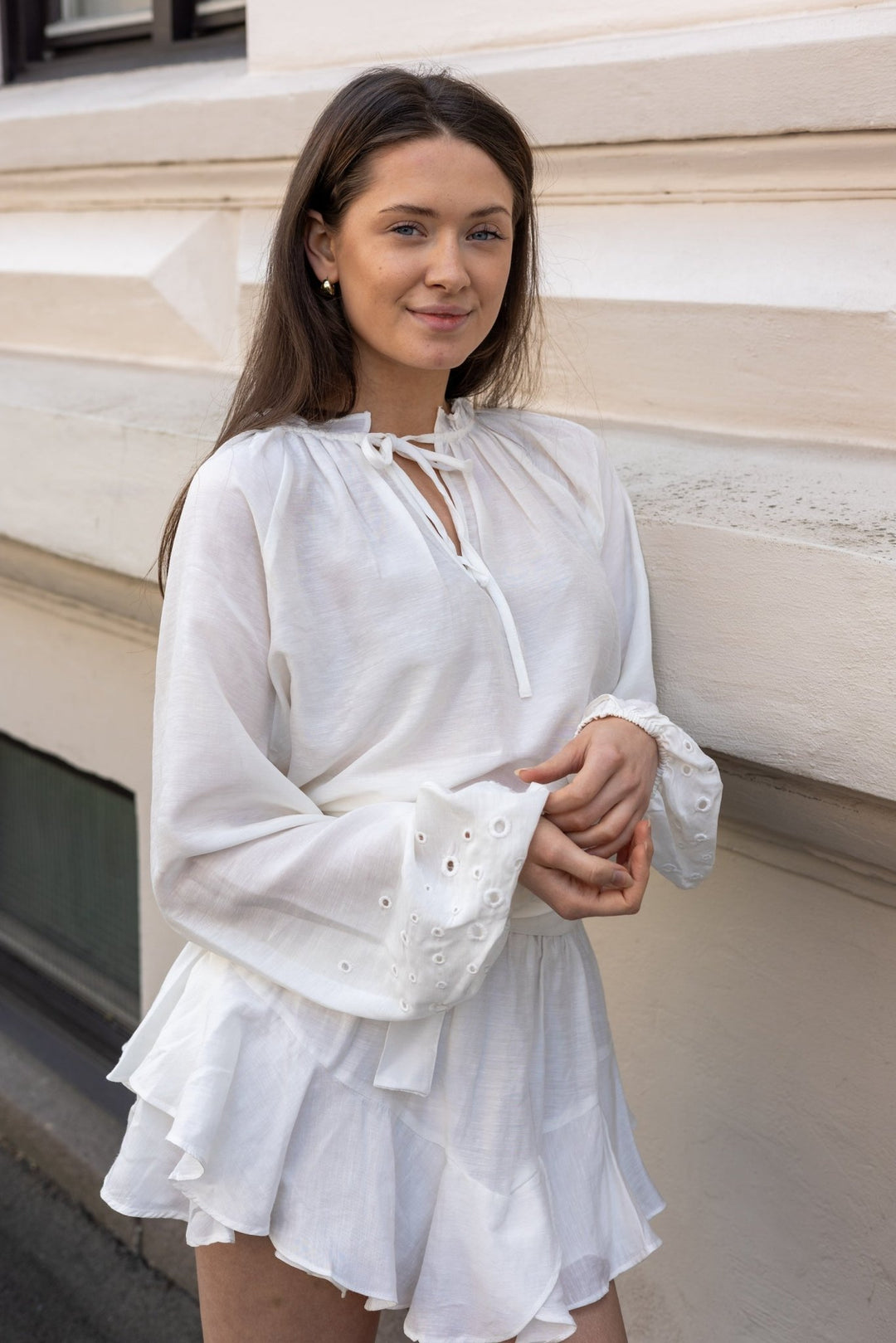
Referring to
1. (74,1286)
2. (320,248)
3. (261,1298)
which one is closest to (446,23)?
(320,248)

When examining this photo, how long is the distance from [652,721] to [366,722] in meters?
0.32

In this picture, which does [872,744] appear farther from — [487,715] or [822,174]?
[822,174]

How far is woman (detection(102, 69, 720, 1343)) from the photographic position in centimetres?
145

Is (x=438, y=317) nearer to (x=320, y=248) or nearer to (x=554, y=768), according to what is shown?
(x=320, y=248)

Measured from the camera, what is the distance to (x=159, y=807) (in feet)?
4.82

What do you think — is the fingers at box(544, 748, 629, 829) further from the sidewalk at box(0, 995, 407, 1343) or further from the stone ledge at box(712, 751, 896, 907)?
the sidewalk at box(0, 995, 407, 1343)

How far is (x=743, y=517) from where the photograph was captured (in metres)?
1.79

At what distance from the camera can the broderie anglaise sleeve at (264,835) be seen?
1391 millimetres

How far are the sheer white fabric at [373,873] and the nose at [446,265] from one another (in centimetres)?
19

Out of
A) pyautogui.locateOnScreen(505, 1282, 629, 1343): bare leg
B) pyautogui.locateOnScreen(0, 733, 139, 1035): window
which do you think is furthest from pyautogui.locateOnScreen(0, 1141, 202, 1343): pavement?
pyautogui.locateOnScreen(505, 1282, 629, 1343): bare leg

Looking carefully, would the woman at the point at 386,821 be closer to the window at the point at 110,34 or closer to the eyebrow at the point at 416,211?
the eyebrow at the point at 416,211

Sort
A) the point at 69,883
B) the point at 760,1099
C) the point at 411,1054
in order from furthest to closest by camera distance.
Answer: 1. the point at 69,883
2. the point at 760,1099
3. the point at 411,1054

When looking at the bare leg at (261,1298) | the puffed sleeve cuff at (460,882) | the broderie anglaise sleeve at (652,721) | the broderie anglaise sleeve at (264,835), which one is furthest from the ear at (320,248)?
the bare leg at (261,1298)

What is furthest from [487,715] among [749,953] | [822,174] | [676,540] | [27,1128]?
[27,1128]
